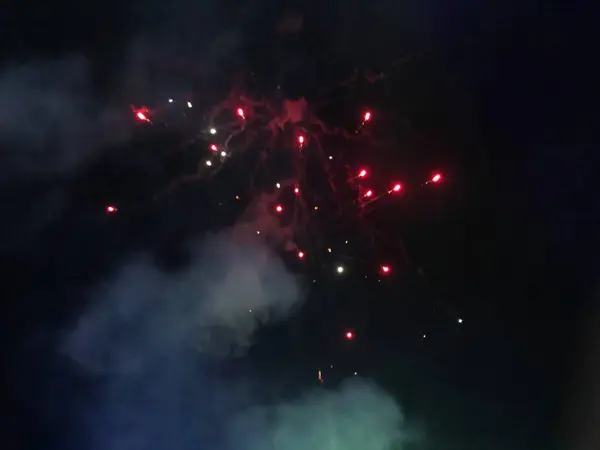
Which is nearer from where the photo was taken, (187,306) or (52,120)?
(52,120)

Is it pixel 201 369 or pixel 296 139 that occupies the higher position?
pixel 296 139

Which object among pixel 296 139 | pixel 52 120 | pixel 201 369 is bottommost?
pixel 201 369

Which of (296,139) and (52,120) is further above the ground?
(52,120)

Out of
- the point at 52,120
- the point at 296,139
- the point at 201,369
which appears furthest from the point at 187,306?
the point at 52,120

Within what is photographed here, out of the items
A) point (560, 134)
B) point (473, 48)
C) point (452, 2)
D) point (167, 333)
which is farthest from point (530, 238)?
point (167, 333)

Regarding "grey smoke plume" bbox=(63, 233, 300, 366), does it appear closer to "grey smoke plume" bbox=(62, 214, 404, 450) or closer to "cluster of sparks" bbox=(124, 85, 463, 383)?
"grey smoke plume" bbox=(62, 214, 404, 450)

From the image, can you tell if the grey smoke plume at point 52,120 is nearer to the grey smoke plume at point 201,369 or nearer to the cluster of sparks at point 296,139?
the cluster of sparks at point 296,139

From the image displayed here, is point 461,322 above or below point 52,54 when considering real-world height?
below

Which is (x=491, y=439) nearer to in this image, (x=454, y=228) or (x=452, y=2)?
(x=454, y=228)

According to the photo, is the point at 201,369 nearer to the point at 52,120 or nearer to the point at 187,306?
the point at 187,306

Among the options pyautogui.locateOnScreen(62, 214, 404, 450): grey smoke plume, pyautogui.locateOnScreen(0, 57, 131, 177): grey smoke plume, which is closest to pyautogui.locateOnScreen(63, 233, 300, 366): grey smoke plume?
pyautogui.locateOnScreen(62, 214, 404, 450): grey smoke plume

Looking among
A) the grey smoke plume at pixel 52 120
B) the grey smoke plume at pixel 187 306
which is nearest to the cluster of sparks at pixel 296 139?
the grey smoke plume at pixel 52 120
